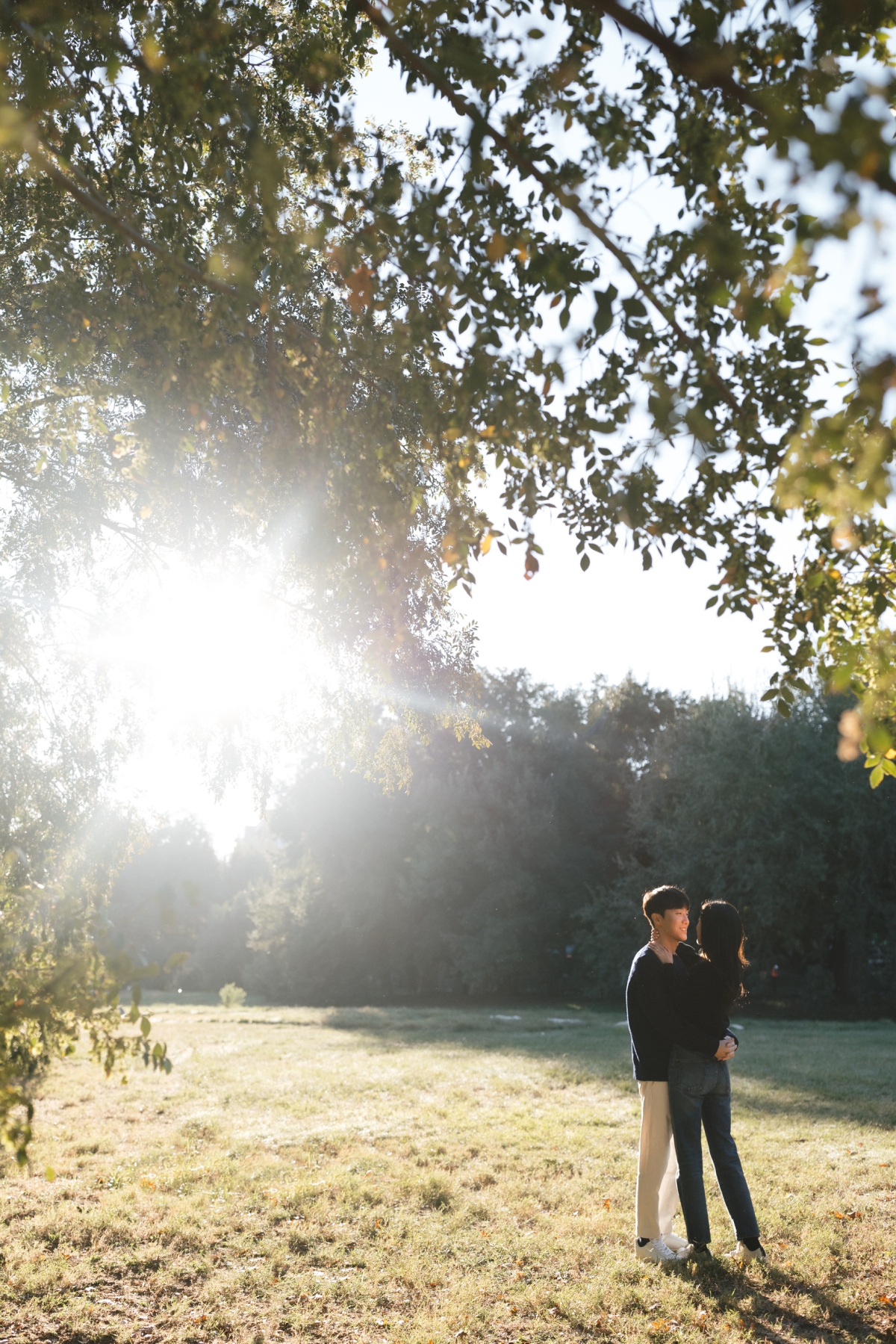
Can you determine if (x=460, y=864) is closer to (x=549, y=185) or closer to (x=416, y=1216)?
(x=416, y=1216)

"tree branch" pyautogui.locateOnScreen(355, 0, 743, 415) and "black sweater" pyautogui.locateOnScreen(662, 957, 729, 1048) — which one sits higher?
"tree branch" pyautogui.locateOnScreen(355, 0, 743, 415)

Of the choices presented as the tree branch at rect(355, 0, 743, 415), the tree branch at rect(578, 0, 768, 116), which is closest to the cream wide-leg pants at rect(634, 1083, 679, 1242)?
the tree branch at rect(355, 0, 743, 415)

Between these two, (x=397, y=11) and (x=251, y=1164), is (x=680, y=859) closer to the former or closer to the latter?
(x=251, y=1164)

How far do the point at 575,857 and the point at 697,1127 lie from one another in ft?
82.5

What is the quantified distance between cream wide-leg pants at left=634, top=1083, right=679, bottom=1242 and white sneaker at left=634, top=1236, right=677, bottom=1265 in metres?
0.04

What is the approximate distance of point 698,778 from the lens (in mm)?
26344

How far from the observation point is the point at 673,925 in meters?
5.45

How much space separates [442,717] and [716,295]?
4415 mm

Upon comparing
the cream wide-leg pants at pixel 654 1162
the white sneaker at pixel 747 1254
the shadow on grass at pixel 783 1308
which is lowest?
the shadow on grass at pixel 783 1308

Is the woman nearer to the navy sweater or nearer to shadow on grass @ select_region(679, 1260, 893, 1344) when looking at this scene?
the navy sweater

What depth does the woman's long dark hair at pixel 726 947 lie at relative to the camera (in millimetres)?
5234

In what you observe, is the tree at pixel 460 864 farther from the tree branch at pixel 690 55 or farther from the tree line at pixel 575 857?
the tree branch at pixel 690 55

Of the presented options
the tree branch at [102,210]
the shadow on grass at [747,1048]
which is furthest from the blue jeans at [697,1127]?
the tree branch at [102,210]

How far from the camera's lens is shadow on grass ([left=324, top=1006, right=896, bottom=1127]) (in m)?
10.3
